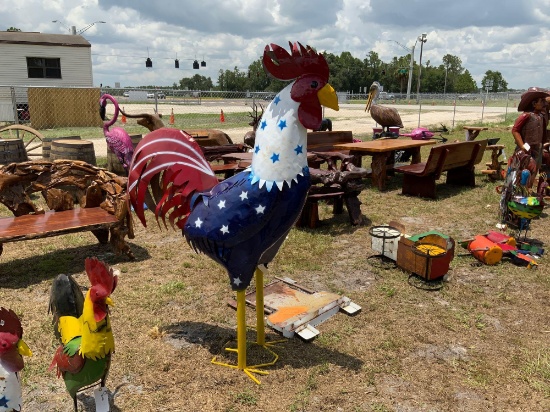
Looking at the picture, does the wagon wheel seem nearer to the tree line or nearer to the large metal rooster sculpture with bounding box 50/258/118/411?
the large metal rooster sculpture with bounding box 50/258/118/411

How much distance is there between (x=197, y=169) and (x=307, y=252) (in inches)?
111

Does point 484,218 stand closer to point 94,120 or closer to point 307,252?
point 307,252

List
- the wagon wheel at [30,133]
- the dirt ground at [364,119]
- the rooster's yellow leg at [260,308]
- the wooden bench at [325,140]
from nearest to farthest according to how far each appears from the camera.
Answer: the rooster's yellow leg at [260,308] < the wagon wheel at [30,133] < the wooden bench at [325,140] < the dirt ground at [364,119]

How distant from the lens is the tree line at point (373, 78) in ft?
238

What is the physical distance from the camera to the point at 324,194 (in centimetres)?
639

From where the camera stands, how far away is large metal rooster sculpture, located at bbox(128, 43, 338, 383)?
2709 millimetres

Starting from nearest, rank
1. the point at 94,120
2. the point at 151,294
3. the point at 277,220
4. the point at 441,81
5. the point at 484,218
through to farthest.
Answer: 1. the point at 277,220
2. the point at 151,294
3. the point at 484,218
4. the point at 94,120
5. the point at 441,81

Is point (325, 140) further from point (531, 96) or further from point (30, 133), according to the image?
point (30, 133)

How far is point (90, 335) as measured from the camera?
2.40 meters

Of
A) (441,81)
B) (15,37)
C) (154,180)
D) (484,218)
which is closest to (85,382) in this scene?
(154,180)

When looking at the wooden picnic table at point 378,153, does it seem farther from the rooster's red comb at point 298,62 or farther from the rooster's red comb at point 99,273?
the rooster's red comb at point 99,273

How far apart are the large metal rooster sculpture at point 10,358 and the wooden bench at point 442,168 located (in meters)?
6.88

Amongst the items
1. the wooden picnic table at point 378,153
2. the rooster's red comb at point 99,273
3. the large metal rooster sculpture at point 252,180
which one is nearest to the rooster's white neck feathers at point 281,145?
the large metal rooster sculpture at point 252,180

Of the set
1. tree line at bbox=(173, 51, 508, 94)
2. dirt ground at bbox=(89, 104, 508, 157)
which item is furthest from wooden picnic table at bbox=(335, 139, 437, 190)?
tree line at bbox=(173, 51, 508, 94)
